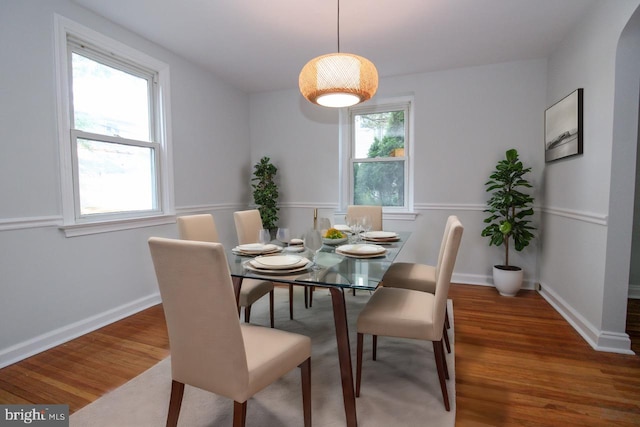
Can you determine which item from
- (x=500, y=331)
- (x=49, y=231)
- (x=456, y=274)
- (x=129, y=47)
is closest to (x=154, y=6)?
(x=129, y=47)

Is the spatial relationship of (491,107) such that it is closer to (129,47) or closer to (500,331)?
(500,331)

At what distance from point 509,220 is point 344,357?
8.79 ft

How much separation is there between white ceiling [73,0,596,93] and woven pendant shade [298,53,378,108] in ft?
2.11

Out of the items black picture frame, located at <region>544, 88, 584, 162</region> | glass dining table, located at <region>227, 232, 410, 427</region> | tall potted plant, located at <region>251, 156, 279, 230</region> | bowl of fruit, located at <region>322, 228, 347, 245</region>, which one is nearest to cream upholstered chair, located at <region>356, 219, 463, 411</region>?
glass dining table, located at <region>227, 232, 410, 427</region>

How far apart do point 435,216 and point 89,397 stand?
3.52 meters

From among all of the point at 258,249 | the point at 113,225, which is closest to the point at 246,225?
the point at 258,249

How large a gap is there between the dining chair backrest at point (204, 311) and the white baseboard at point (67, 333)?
5.53ft

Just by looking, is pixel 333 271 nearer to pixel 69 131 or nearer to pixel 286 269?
pixel 286 269

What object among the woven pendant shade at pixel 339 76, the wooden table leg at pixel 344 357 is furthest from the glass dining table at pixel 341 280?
the woven pendant shade at pixel 339 76

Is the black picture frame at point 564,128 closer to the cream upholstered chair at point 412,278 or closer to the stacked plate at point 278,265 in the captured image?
the cream upholstered chair at point 412,278

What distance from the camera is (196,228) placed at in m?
2.31

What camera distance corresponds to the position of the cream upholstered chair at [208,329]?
3.56ft

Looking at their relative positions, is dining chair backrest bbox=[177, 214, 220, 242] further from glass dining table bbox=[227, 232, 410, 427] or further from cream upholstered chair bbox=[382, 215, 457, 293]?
cream upholstered chair bbox=[382, 215, 457, 293]

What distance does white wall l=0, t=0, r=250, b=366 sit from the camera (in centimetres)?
205
